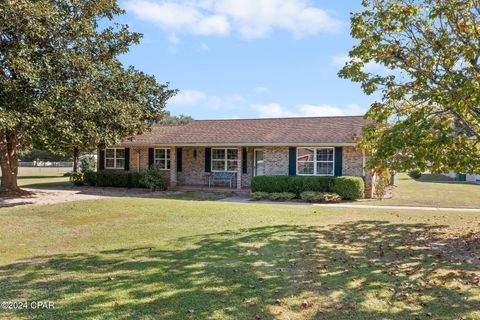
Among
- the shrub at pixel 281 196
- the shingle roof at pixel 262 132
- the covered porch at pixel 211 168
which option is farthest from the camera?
the covered porch at pixel 211 168

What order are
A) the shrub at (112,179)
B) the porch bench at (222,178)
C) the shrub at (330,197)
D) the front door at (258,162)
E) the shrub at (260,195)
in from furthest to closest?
the shrub at (112,179), the porch bench at (222,178), the front door at (258,162), the shrub at (260,195), the shrub at (330,197)

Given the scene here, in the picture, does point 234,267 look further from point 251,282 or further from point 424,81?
point 424,81

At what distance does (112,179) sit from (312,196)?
42.9 ft

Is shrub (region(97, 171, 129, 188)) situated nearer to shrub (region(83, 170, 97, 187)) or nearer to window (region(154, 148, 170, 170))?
shrub (region(83, 170, 97, 187))

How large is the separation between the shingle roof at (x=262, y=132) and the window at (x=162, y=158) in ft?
2.90

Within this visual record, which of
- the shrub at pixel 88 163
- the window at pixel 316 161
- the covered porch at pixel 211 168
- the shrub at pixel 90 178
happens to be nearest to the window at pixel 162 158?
the covered porch at pixel 211 168

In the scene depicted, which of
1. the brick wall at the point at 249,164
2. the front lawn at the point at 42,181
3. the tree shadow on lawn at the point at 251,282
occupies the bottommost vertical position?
the tree shadow on lawn at the point at 251,282

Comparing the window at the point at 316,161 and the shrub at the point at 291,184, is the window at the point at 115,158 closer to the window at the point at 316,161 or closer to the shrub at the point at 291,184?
the shrub at the point at 291,184

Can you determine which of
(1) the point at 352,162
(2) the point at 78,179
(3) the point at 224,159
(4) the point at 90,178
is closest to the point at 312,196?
(1) the point at 352,162

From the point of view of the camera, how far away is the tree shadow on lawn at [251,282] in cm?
498

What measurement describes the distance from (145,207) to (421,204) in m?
11.7

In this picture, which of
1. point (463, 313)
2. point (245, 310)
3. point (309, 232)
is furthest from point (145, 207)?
point (463, 313)

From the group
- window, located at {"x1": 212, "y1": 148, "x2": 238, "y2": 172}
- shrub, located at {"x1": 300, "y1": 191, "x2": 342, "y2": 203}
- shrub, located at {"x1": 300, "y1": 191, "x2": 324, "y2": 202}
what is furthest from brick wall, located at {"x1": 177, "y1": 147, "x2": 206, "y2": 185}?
shrub, located at {"x1": 300, "y1": 191, "x2": 342, "y2": 203}

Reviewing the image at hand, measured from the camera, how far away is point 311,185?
61.5 ft
